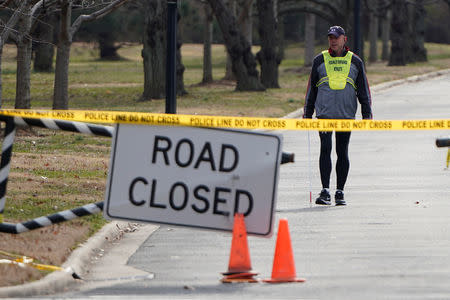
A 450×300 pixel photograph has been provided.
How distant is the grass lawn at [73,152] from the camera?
9852 millimetres

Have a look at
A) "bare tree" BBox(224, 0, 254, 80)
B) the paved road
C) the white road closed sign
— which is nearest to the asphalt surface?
the paved road

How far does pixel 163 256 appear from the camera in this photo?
976cm

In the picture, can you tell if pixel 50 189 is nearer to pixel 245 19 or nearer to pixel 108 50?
pixel 245 19

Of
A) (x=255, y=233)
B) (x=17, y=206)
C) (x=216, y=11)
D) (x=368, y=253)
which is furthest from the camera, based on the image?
(x=216, y=11)

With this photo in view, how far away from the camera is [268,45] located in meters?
38.2

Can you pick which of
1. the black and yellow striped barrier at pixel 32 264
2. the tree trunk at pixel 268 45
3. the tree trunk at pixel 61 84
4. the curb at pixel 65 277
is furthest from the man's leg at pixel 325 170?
the tree trunk at pixel 268 45

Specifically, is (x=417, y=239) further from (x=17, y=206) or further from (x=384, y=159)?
(x=384, y=159)

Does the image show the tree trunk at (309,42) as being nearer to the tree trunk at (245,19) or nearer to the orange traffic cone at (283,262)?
the tree trunk at (245,19)

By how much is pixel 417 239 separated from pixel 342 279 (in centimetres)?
202

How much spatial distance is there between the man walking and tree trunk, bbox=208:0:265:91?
76.2 ft

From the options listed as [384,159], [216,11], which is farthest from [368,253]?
[216,11]

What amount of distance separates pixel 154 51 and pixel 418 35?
3468 cm

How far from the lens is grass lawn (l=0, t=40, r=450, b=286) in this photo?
32.3 feet

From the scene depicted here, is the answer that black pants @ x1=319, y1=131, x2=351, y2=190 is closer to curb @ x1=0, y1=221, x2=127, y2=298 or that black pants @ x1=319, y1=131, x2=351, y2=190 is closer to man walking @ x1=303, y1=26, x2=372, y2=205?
man walking @ x1=303, y1=26, x2=372, y2=205
